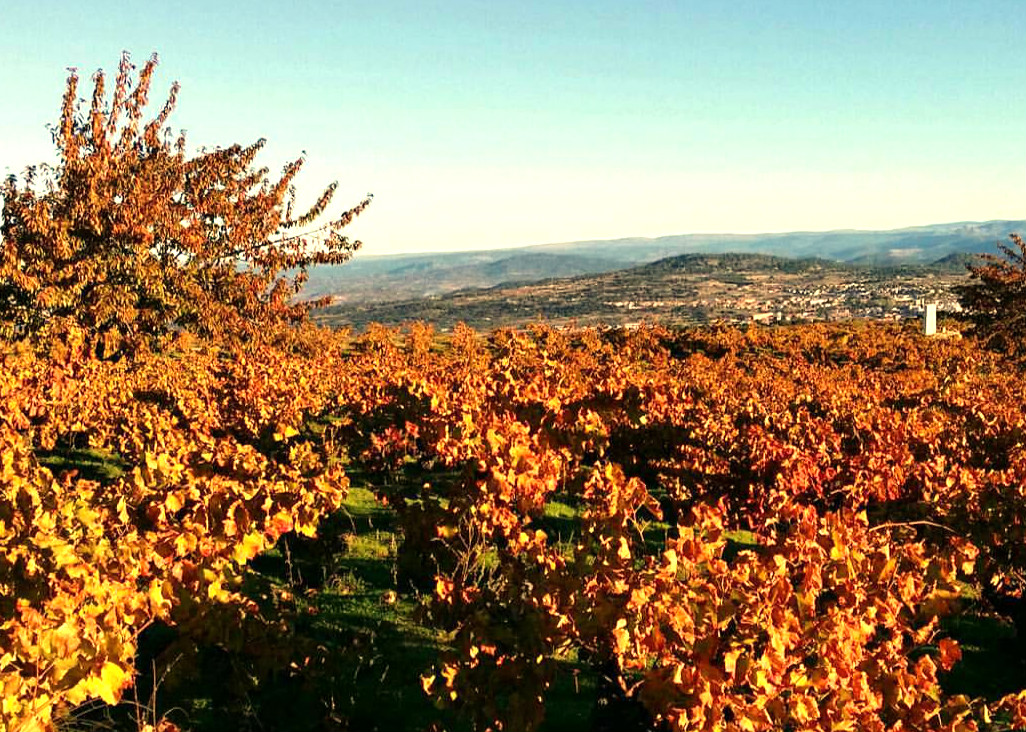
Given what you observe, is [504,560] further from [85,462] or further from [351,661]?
[85,462]

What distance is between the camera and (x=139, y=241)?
2170 centimetres

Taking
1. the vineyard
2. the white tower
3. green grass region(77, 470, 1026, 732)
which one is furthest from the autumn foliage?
the white tower

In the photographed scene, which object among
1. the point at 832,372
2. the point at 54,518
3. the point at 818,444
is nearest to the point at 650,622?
the point at 54,518

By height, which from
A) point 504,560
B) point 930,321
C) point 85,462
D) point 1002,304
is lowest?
point 930,321

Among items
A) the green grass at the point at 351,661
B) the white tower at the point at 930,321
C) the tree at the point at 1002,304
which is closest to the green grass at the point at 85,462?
the green grass at the point at 351,661

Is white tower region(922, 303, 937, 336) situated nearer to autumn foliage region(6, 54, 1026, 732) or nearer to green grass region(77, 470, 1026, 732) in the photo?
autumn foliage region(6, 54, 1026, 732)

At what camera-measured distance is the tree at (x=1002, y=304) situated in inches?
1305

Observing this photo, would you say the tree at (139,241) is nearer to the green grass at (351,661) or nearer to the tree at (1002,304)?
the green grass at (351,661)

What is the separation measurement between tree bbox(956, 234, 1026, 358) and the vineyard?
2014 cm

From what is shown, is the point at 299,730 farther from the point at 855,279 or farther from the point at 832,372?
the point at 855,279

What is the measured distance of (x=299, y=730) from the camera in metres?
7.28

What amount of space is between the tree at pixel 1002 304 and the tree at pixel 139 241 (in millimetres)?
30262

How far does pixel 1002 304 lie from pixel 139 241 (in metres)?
36.5

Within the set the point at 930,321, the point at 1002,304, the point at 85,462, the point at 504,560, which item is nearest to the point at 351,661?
the point at 504,560
